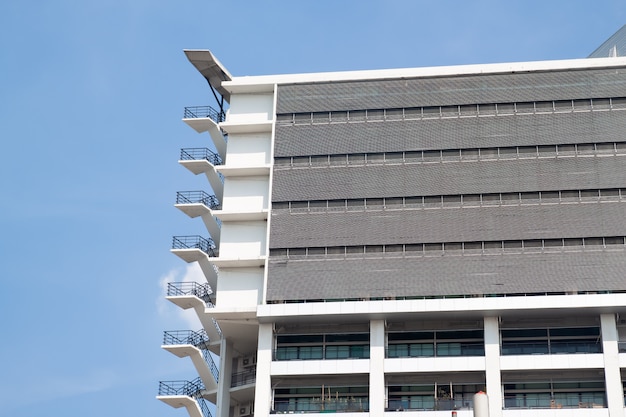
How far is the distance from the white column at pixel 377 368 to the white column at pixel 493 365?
21.5ft

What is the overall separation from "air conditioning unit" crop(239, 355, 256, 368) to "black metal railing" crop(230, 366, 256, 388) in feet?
3.21

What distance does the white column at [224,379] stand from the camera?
7392 centimetres

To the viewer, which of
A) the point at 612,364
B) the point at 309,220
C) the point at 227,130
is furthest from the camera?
the point at 227,130

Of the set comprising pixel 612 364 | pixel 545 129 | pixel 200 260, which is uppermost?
pixel 545 129

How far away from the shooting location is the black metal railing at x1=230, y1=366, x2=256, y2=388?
247 feet

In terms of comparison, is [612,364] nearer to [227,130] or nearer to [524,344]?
[524,344]

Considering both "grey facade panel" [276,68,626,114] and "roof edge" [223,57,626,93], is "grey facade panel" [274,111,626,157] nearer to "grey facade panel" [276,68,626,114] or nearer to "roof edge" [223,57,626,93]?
"grey facade panel" [276,68,626,114]

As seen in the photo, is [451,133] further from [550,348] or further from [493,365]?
[493,365]

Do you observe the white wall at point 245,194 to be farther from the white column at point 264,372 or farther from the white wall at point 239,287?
the white column at point 264,372

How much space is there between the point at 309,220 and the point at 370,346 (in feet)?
31.1

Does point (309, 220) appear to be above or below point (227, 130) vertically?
below

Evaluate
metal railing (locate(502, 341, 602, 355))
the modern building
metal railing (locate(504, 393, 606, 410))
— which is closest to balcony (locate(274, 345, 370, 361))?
the modern building

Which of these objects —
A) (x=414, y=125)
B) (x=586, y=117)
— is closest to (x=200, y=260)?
(x=414, y=125)

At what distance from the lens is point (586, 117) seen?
7388 cm
